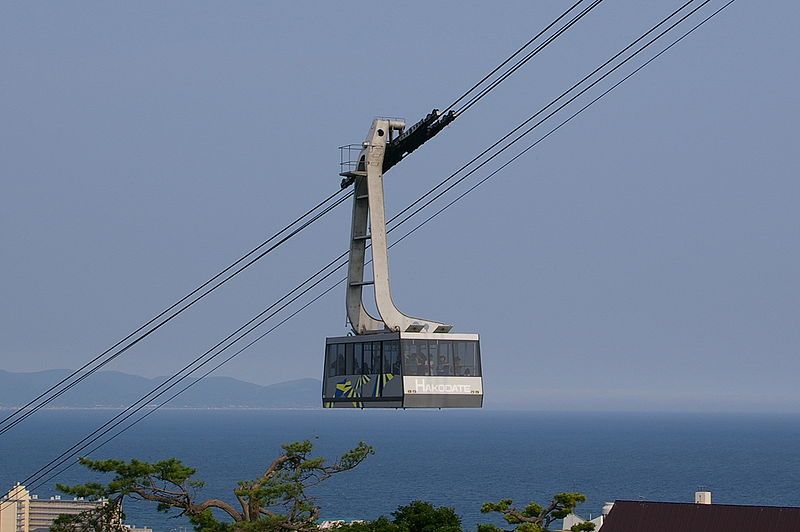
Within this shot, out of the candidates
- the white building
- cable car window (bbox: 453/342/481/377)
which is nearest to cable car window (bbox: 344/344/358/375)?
cable car window (bbox: 453/342/481/377)

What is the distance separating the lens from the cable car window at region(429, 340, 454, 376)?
3020cm

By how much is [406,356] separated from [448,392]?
131 cm

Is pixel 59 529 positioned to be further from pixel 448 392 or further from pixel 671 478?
pixel 671 478

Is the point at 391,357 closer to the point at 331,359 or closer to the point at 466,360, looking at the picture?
the point at 466,360

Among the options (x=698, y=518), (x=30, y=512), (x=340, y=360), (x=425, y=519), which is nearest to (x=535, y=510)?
(x=425, y=519)

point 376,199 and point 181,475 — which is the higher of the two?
point 376,199

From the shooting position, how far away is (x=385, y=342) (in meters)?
30.2

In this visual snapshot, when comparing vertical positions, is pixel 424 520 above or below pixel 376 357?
below

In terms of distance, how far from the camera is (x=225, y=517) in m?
141

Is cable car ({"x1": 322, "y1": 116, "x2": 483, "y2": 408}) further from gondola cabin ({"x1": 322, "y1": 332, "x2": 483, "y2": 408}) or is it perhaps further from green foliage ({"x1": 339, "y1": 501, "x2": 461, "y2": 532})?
green foliage ({"x1": 339, "y1": 501, "x2": 461, "y2": 532})

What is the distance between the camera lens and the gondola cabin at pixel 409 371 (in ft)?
97.8

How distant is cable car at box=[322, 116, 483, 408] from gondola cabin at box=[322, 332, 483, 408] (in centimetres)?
2

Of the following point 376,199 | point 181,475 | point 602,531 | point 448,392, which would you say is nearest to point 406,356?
point 448,392

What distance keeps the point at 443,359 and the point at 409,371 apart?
1.00m
